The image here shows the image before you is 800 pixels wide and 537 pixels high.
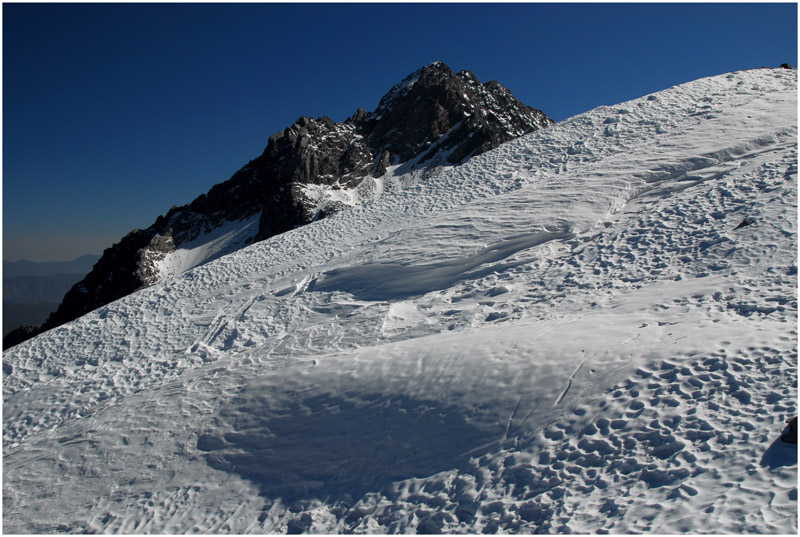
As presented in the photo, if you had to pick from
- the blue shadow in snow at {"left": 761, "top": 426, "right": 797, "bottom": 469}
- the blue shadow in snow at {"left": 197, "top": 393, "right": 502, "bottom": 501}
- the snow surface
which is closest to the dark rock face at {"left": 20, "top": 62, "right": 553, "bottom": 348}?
the snow surface

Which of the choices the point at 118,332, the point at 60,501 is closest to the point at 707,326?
the point at 60,501

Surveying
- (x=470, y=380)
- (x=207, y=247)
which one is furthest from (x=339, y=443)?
(x=207, y=247)

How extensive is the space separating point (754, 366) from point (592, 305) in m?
3.70

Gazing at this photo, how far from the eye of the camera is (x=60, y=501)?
7734 mm

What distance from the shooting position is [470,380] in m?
7.79

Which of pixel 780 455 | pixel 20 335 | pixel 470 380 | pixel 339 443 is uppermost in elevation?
pixel 470 380

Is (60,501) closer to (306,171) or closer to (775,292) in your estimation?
(775,292)

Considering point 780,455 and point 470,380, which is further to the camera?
point 470,380

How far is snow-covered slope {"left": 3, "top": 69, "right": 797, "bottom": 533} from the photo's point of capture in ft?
18.3

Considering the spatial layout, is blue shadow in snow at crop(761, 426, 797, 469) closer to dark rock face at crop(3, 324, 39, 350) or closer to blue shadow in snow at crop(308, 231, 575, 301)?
blue shadow in snow at crop(308, 231, 575, 301)

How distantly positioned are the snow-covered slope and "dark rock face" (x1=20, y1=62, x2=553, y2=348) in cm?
6588

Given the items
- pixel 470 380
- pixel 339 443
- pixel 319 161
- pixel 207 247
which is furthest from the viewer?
pixel 319 161

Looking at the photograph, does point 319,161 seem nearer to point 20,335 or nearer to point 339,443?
point 20,335

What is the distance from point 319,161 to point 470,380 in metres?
90.8
